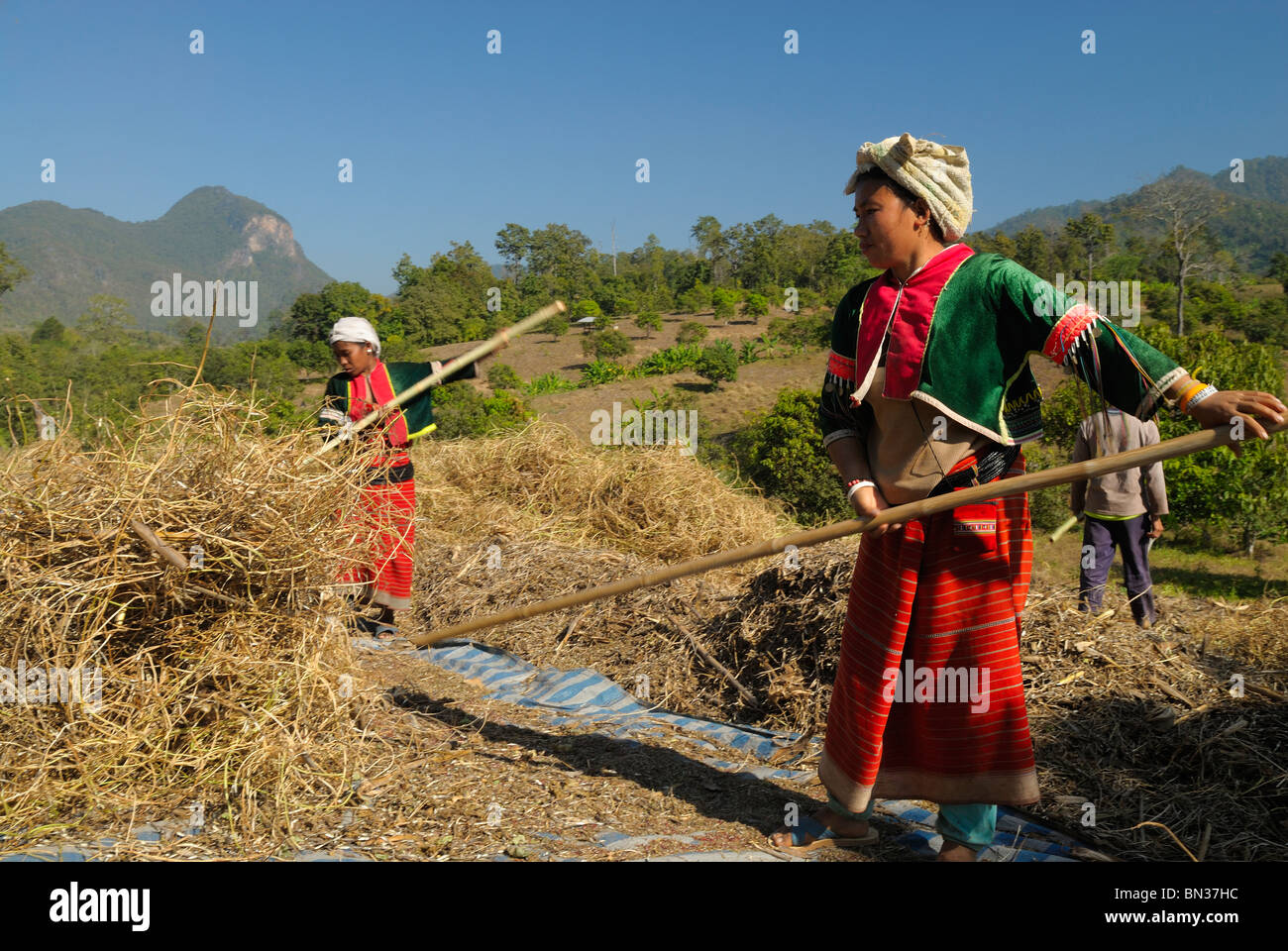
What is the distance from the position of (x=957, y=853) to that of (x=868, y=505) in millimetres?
884

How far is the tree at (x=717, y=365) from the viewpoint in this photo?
637 inches

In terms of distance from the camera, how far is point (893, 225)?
2.07 metres

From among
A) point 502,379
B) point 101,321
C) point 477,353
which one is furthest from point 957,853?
point 101,321

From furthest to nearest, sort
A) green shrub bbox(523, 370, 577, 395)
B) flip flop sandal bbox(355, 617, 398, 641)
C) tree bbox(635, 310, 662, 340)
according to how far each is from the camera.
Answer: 1. tree bbox(635, 310, 662, 340)
2. green shrub bbox(523, 370, 577, 395)
3. flip flop sandal bbox(355, 617, 398, 641)

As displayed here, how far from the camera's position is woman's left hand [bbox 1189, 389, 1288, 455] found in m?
1.65

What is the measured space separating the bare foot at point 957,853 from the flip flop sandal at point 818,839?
0.20 m

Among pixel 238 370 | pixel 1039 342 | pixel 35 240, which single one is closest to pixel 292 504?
pixel 1039 342

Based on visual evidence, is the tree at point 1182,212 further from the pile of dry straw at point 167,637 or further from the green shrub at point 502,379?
the pile of dry straw at point 167,637

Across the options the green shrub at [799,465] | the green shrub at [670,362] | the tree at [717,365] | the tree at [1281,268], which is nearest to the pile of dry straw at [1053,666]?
the green shrub at [799,465]

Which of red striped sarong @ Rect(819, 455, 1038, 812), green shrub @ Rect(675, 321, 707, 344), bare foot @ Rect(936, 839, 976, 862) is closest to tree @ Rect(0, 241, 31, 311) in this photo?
green shrub @ Rect(675, 321, 707, 344)

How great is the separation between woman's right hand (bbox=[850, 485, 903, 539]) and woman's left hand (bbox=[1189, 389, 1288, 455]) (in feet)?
2.14

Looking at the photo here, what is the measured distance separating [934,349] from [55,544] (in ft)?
7.36

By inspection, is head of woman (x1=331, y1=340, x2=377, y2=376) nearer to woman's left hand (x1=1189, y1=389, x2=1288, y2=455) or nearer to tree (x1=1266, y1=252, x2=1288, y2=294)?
woman's left hand (x1=1189, y1=389, x2=1288, y2=455)

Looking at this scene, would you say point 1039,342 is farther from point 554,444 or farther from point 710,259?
point 710,259
